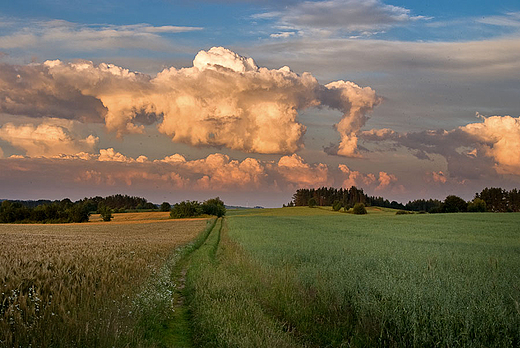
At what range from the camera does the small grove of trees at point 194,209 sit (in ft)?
357

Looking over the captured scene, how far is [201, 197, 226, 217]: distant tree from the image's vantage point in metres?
123

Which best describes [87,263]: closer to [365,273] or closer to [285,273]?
[285,273]

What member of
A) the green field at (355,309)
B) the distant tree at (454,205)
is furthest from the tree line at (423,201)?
the green field at (355,309)

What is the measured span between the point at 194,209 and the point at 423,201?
123m

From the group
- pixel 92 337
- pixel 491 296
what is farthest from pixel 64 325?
pixel 491 296

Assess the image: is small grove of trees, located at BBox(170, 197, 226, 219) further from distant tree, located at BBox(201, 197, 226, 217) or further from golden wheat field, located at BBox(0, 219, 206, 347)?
golden wheat field, located at BBox(0, 219, 206, 347)

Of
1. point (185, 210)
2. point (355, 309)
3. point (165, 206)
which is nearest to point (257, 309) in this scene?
point (355, 309)

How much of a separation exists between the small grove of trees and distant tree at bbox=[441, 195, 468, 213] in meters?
66.0

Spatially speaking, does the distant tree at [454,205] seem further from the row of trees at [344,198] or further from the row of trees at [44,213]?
the row of trees at [44,213]

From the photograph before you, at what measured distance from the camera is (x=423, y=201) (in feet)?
623

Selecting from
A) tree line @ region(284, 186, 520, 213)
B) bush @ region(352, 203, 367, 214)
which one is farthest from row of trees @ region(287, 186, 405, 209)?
bush @ region(352, 203, 367, 214)

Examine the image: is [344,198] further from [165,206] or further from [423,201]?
[165,206]

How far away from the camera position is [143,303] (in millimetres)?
10320

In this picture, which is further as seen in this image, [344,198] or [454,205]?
[344,198]
